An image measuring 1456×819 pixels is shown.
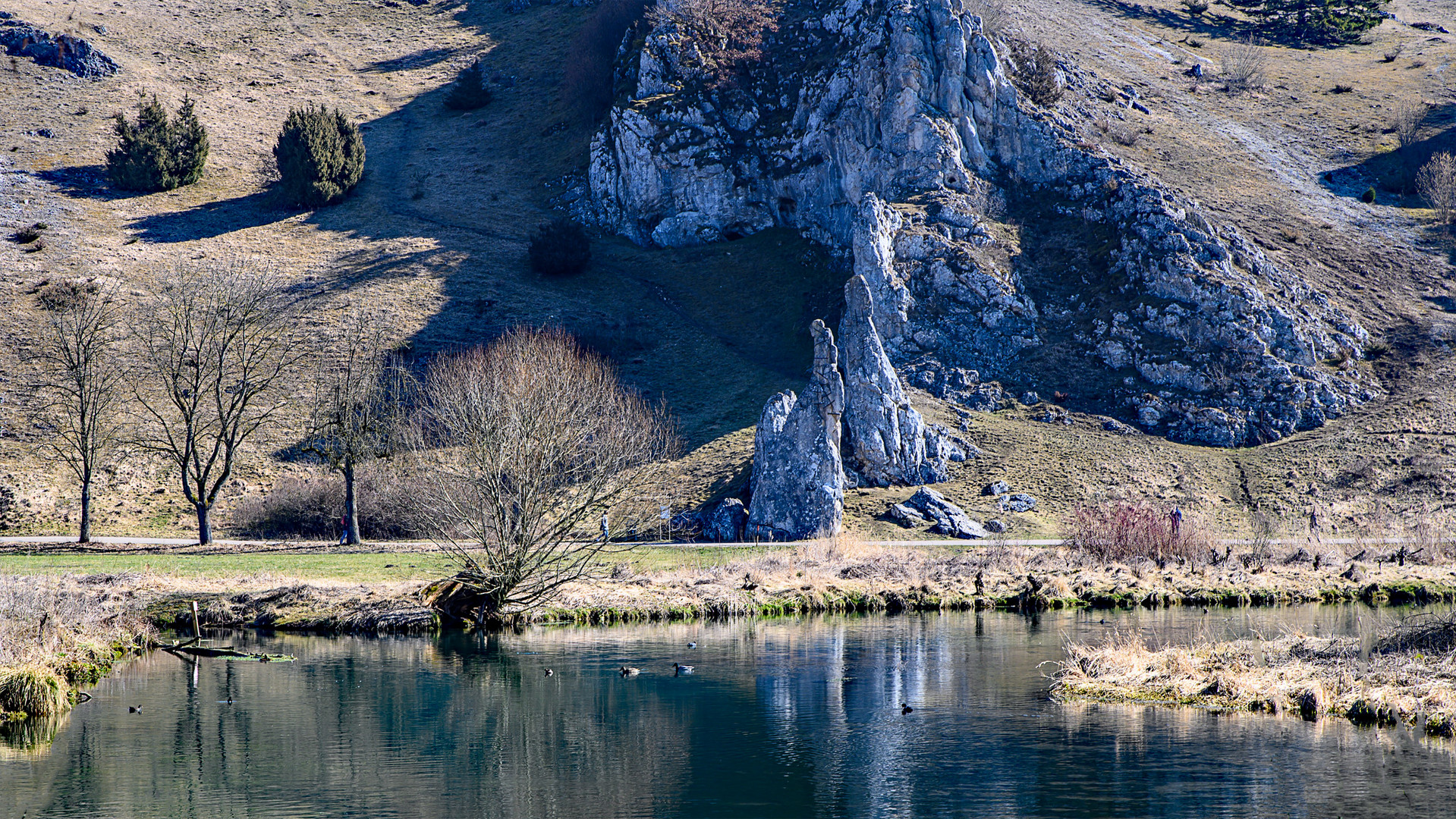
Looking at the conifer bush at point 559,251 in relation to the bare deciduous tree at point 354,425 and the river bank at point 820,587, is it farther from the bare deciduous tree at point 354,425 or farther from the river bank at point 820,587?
the river bank at point 820,587

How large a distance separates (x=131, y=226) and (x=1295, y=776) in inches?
3686

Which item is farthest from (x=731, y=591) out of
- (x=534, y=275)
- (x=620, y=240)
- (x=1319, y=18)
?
(x=1319, y=18)

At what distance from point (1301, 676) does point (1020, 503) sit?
118ft

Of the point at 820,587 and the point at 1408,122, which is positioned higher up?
Answer: the point at 1408,122

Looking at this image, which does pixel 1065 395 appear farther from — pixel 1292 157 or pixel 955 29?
pixel 1292 157

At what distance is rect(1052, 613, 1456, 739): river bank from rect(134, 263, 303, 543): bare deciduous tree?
41.3 meters

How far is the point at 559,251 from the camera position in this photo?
297 feet

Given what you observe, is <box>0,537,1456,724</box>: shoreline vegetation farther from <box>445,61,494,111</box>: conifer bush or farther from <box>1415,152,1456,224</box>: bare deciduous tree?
<box>445,61,494,111</box>: conifer bush

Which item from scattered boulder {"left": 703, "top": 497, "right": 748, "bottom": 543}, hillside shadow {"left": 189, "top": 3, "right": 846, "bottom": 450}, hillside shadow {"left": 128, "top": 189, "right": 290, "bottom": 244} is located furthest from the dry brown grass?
hillside shadow {"left": 128, "top": 189, "right": 290, "bottom": 244}

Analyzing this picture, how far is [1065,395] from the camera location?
7262 cm

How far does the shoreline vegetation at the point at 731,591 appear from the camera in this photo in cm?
3159

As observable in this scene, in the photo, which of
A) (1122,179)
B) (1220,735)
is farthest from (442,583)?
(1122,179)

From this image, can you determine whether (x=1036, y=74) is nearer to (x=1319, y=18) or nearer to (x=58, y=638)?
(x=1319, y=18)

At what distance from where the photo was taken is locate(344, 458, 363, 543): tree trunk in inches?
2117
